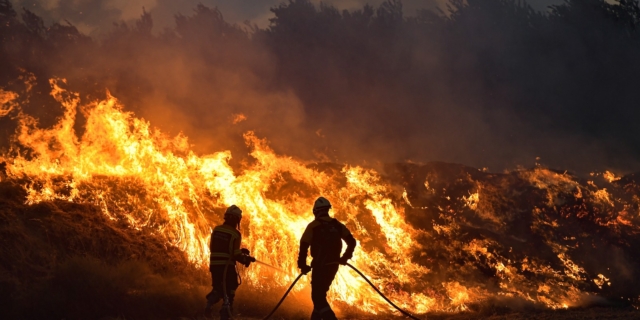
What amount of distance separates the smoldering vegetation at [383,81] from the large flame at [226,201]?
75 cm

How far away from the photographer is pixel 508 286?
13.1 m

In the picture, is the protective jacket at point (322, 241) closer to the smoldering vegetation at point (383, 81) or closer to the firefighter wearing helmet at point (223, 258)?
the firefighter wearing helmet at point (223, 258)

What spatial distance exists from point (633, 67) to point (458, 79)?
26.3 ft

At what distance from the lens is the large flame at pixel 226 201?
1275 cm

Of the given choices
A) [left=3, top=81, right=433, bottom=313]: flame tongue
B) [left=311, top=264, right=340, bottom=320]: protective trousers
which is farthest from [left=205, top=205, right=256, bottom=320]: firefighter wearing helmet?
[left=3, top=81, right=433, bottom=313]: flame tongue

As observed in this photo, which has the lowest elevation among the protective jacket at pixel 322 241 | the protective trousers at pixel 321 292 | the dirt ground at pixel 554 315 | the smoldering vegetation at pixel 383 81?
the dirt ground at pixel 554 315

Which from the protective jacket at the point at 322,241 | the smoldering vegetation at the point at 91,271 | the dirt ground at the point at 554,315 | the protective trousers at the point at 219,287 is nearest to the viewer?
the protective jacket at the point at 322,241

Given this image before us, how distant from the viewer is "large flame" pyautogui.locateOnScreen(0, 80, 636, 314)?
12750 millimetres

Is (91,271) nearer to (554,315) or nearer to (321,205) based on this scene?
(321,205)

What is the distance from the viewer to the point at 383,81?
21.8 m

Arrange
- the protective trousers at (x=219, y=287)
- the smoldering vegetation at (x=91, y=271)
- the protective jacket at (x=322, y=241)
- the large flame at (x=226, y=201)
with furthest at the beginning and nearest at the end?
1. the large flame at (x=226, y=201)
2. the smoldering vegetation at (x=91, y=271)
3. the protective trousers at (x=219, y=287)
4. the protective jacket at (x=322, y=241)

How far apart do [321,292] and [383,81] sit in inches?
592

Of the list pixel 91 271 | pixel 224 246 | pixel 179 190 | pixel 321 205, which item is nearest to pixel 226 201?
pixel 179 190

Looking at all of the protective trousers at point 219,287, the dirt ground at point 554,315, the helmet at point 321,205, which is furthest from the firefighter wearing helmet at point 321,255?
the dirt ground at point 554,315
